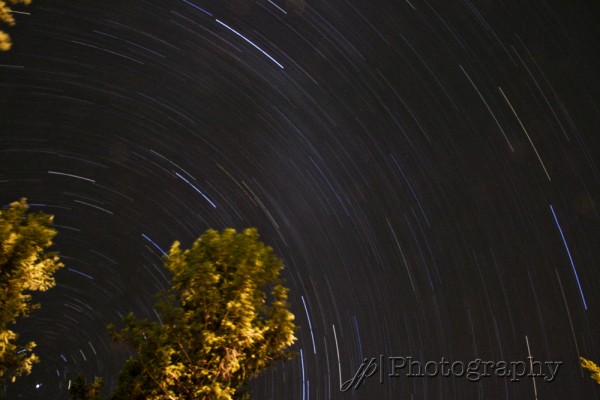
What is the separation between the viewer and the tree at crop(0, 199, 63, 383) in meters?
8.18

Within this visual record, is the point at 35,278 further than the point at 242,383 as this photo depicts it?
Yes

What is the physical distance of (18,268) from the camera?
8305 mm

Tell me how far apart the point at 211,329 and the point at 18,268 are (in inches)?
153

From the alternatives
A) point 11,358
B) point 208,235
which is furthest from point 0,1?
point 11,358

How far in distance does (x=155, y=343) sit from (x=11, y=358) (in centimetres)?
311

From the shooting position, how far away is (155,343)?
800cm

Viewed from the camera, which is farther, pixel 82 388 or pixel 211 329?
pixel 82 388

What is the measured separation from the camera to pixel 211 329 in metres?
7.98

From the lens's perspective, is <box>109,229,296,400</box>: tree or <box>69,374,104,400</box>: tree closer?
<box>109,229,296,400</box>: tree

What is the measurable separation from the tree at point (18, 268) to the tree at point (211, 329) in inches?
77.5

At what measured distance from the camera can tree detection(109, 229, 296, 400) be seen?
780 cm

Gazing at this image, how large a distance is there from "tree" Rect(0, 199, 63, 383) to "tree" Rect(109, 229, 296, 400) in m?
1.97

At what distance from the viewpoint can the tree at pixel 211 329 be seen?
7805 mm

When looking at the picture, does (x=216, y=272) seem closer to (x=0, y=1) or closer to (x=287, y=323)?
(x=287, y=323)
